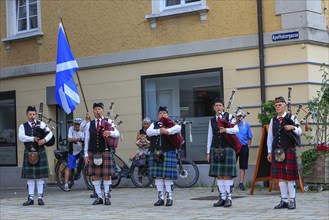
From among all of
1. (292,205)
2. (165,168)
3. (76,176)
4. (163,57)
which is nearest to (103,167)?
(165,168)

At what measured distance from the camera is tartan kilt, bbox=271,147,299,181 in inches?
446

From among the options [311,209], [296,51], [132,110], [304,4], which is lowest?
[311,209]

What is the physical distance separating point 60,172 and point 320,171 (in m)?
6.57

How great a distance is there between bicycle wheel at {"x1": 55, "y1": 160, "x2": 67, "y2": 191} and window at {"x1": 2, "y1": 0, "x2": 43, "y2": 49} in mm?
4521

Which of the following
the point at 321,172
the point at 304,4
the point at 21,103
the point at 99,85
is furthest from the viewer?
the point at 21,103

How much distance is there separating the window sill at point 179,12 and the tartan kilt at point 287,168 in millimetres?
5819

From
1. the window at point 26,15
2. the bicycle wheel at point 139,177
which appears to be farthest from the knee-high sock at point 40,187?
the window at point 26,15

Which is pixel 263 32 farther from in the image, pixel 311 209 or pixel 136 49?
pixel 311 209

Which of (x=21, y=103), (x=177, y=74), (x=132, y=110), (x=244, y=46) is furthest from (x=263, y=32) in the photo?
(x=21, y=103)

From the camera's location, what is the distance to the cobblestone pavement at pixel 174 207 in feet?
35.3

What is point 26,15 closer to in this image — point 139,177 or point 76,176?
point 76,176

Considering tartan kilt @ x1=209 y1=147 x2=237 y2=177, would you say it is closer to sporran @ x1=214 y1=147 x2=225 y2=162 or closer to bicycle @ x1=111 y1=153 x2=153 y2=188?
sporran @ x1=214 y1=147 x2=225 y2=162

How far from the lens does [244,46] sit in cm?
1578

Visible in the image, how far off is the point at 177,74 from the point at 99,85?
2.54 meters
